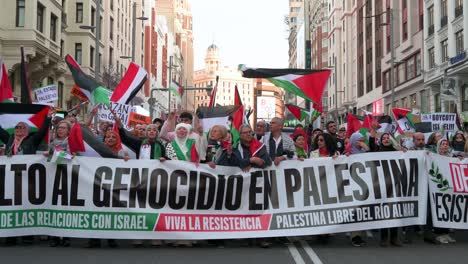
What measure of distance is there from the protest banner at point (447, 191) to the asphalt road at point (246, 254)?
16.5 inches

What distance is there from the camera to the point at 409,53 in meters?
43.8

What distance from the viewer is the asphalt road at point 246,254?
6.80 meters

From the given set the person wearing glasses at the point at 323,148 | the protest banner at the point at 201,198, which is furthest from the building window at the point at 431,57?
the protest banner at the point at 201,198

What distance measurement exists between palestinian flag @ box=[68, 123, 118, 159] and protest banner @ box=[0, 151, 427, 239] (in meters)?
0.19

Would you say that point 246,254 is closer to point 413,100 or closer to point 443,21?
point 443,21

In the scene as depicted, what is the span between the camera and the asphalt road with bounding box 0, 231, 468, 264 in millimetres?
6797

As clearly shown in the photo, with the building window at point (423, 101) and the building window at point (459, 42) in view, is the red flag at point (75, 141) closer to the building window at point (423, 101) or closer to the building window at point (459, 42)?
the building window at point (459, 42)

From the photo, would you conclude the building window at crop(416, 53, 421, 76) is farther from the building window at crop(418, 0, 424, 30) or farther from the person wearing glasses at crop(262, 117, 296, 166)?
the person wearing glasses at crop(262, 117, 296, 166)

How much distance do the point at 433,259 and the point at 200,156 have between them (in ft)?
11.6

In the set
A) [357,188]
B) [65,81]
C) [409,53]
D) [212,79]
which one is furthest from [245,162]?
[212,79]

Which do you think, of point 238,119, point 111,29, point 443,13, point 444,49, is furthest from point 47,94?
point 111,29

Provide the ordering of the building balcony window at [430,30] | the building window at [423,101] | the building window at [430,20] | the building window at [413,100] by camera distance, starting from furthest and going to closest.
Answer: the building window at [413,100], the building window at [423,101], the building window at [430,20], the building balcony window at [430,30]

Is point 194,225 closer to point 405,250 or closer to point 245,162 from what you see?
point 245,162

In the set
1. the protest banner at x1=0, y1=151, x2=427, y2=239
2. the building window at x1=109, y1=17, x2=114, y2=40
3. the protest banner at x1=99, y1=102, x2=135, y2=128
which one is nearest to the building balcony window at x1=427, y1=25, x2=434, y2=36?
the building window at x1=109, y1=17, x2=114, y2=40
